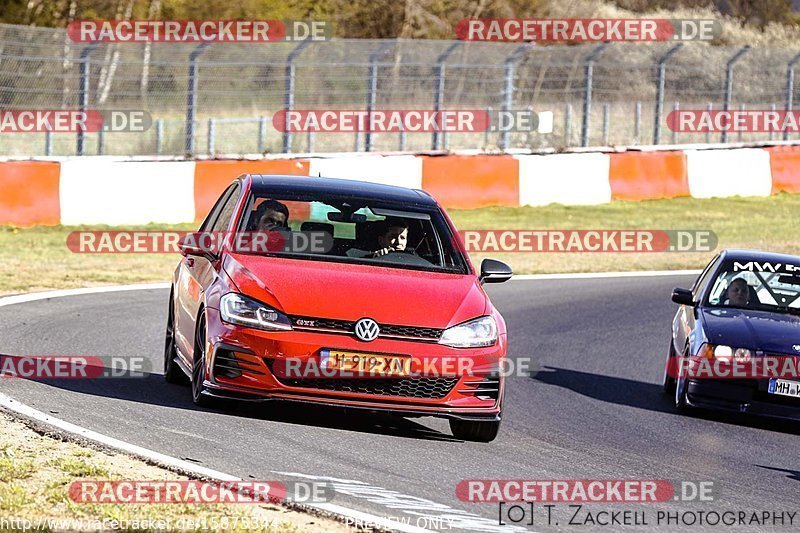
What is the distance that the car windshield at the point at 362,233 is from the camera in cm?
961

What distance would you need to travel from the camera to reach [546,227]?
24.4 metres

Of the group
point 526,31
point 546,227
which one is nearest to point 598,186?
point 546,227

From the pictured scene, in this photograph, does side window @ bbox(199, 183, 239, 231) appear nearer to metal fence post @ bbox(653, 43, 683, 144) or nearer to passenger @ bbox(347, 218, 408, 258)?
passenger @ bbox(347, 218, 408, 258)

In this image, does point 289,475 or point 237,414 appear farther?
point 237,414

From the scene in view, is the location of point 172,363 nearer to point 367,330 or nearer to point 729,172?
point 367,330

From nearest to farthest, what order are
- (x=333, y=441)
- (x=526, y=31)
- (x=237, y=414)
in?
(x=333, y=441) → (x=237, y=414) → (x=526, y=31)

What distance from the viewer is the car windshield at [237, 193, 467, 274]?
378 inches

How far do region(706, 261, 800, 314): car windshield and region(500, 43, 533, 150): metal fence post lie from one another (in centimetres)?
1526

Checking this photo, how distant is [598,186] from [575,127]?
34.3ft

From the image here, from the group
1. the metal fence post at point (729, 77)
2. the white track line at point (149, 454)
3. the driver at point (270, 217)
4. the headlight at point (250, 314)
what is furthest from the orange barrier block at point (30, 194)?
the metal fence post at point (729, 77)

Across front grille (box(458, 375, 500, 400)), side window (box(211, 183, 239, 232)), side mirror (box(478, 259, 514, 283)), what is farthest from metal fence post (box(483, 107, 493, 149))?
front grille (box(458, 375, 500, 400))

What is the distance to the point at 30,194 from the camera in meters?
20.5

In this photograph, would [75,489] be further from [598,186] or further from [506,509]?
[598,186]

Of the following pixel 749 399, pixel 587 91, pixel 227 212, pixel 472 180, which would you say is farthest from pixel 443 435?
pixel 587 91
